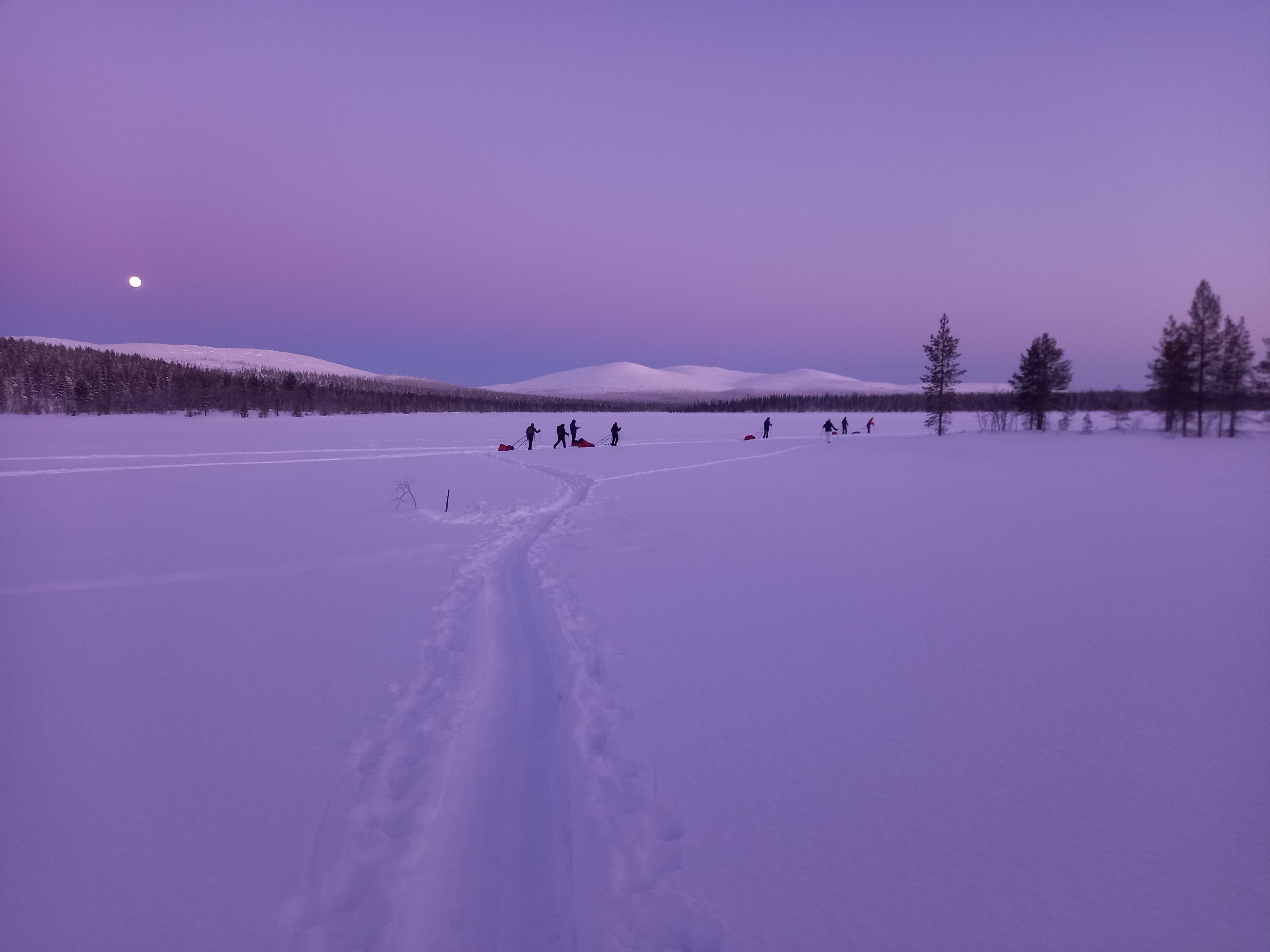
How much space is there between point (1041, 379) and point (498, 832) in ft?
172

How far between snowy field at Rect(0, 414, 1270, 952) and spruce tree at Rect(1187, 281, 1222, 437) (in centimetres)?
3725

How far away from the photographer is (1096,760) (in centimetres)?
377

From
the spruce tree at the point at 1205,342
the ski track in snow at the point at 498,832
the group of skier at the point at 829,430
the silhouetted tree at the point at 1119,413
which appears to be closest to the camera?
the ski track in snow at the point at 498,832

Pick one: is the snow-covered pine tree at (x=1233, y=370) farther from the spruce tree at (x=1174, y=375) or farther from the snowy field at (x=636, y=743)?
the snowy field at (x=636, y=743)

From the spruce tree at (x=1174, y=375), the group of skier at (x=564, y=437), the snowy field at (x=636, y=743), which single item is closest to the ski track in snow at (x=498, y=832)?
the snowy field at (x=636, y=743)

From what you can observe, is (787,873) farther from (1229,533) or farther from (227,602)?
(1229,533)

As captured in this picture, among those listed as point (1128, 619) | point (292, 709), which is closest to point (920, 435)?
point (1128, 619)

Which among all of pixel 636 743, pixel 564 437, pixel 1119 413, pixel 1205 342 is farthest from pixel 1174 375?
pixel 636 743

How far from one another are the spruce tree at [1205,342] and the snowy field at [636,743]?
122 ft

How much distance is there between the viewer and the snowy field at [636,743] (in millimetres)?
2789

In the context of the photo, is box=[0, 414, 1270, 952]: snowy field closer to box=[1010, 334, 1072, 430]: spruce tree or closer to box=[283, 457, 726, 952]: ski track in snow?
box=[283, 457, 726, 952]: ski track in snow

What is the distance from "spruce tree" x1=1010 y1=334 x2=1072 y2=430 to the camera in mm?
42969

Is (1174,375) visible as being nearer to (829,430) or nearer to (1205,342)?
(1205,342)

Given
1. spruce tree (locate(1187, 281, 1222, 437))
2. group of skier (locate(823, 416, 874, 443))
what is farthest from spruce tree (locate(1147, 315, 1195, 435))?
group of skier (locate(823, 416, 874, 443))
